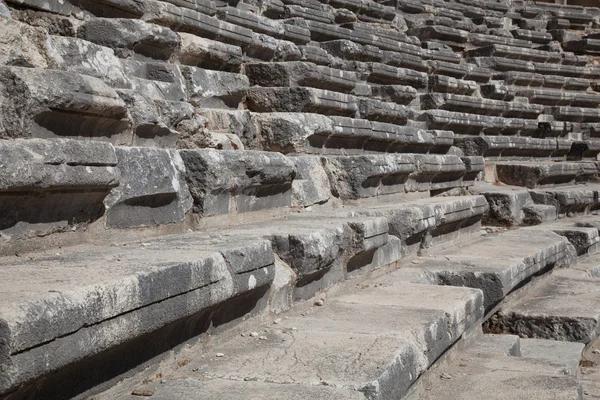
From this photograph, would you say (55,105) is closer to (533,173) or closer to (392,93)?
(392,93)

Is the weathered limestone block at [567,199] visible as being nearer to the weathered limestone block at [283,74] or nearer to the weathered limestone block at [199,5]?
the weathered limestone block at [283,74]

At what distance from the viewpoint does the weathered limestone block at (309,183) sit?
5.22 meters

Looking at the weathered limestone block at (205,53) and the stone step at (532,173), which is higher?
the weathered limestone block at (205,53)

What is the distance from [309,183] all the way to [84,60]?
1908 millimetres

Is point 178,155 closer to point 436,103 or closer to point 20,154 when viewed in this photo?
point 20,154

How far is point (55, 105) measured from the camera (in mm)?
3043

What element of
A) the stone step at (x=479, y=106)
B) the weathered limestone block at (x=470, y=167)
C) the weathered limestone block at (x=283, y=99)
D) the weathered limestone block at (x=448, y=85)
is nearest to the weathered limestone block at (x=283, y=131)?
the weathered limestone block at (x=283, y=99)

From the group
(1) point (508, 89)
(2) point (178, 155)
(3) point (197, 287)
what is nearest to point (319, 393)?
(3) point (197, 287)

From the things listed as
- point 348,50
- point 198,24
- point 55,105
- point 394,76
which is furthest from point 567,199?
point 55,105

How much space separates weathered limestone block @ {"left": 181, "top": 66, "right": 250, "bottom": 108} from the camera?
16.9 ft

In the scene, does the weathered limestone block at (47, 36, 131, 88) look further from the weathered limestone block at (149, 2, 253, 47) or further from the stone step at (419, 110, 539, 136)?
the stone step at (419, 110, 539, 136)

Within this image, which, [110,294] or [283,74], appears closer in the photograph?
[110,294]

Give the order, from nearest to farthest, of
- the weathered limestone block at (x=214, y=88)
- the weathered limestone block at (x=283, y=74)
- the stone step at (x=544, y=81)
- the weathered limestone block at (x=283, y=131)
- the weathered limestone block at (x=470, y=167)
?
the weathered limestone block at (x=214, y=88) < the weathered limestone block at (x=283, y=131) < the weathered limestone block at (x=283, y=74) < the weathered limestone block at (x=470, y=167) < the stone step at (x=544, y=81)

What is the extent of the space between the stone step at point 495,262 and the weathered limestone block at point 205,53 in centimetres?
205
